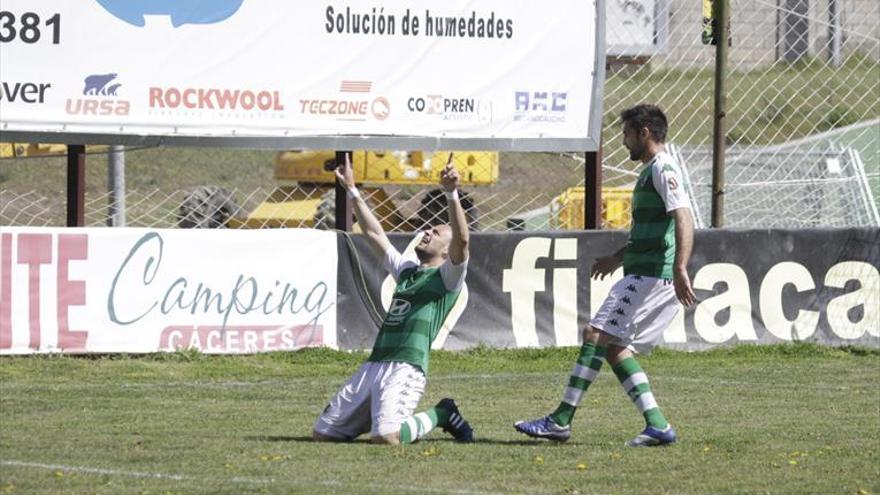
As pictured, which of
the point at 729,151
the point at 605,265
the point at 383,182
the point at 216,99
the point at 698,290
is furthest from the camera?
the point at 383,182

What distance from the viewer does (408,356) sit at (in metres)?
10.1

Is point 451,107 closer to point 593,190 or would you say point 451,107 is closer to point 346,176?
point 593,190

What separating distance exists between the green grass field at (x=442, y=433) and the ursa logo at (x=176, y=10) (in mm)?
2975

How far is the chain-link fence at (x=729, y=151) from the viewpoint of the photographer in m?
20.5

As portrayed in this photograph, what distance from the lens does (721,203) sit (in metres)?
18.2

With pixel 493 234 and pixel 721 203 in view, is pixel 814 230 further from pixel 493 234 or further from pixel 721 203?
pixel 493 234

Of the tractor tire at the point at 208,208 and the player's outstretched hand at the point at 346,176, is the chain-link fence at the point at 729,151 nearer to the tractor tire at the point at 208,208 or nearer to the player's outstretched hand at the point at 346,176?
the tractor tire at the point at 208,208

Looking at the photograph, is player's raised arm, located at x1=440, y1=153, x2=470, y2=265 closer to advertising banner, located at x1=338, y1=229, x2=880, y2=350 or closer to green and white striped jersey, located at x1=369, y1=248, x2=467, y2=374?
green and white striped jersey, located at x1=369, y1=248, x2=467, y2=374

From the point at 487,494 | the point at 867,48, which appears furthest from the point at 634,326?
the point at 867,48

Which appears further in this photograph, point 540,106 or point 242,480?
point 540,106

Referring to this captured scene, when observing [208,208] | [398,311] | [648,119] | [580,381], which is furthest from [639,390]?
[208,208]

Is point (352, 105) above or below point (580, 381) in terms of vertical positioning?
above

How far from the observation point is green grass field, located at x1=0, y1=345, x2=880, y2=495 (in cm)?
872

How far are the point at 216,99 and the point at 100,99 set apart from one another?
1.04 m
